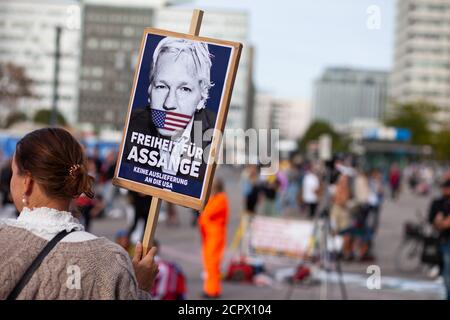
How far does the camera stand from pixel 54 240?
8.96ft

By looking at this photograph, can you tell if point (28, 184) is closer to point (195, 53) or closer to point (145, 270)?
point (145, 270)

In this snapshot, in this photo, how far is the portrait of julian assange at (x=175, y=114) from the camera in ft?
10.8

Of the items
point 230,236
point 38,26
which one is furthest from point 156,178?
point 38,26

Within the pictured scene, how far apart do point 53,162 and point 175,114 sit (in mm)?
704

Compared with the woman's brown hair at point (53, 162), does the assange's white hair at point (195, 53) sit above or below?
above

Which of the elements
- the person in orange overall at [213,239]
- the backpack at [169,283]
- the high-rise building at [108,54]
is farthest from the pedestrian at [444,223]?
the high-rise building at [108,54]

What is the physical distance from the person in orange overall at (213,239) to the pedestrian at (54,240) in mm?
7294

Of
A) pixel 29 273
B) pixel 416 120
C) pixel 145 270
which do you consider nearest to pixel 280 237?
pixel 145 270

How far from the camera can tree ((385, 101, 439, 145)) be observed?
99875mm

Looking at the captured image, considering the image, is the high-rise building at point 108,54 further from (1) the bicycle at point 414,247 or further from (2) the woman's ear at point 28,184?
(2) the woman's ear at point 28,184

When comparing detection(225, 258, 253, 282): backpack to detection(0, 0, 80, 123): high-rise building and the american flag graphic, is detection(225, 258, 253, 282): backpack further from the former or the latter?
detection(0, 0, 80, 123): high-rise building

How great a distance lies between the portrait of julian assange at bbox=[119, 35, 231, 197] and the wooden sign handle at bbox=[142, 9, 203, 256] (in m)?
0.07

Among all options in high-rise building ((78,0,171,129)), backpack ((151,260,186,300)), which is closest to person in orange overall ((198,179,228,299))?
backpack ((151,260,186,300))
